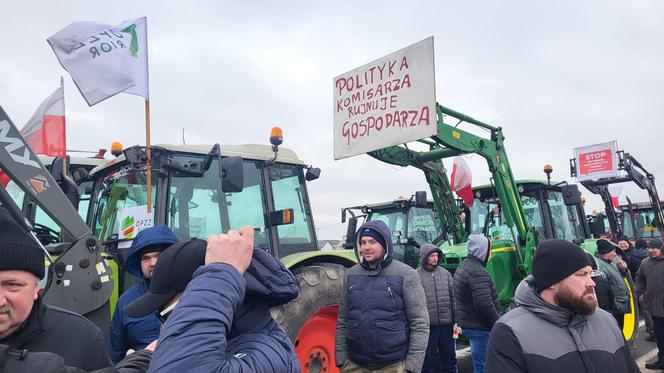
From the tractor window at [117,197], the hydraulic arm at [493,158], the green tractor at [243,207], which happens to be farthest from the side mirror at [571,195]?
the tractor window at [117,197]

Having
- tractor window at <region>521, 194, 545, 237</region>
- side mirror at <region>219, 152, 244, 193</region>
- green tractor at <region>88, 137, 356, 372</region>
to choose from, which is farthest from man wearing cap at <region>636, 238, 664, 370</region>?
side mirror at <region>219, 152, 244, 193</region>

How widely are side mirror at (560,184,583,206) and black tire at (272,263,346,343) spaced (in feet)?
13.3

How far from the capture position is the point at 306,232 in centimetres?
496

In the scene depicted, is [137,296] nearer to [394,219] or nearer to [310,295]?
[310,295]

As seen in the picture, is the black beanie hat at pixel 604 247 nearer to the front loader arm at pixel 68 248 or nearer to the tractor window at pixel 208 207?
the tractor window at pixel 208 207

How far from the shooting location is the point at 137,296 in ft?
9.55

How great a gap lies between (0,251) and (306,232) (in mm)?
3608

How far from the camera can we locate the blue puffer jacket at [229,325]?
115 cm

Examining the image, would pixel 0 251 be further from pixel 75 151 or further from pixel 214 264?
pixel 75 151

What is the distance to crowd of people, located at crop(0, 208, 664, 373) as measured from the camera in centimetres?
120

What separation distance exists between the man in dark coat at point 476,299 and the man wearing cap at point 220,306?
3.47 metres

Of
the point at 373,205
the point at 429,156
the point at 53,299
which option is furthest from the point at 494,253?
the point at 53,299

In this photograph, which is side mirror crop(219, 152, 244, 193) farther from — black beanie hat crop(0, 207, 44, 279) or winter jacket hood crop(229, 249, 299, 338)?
winter jacket hood crop(229, 249, 299, 338)

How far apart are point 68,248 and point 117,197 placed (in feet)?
4.05
